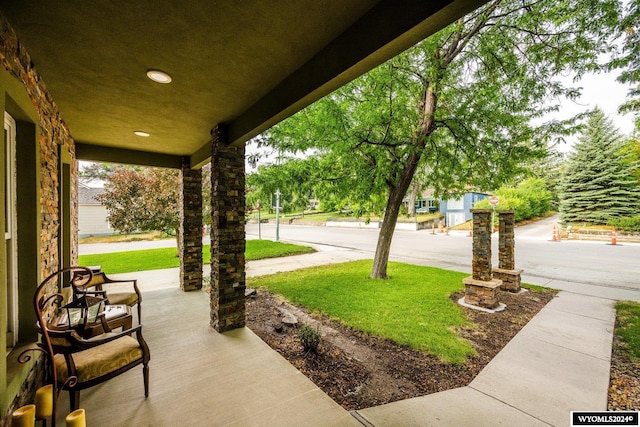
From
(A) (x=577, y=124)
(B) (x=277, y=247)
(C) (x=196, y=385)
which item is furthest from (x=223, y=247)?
(B) (x=277, y=247)

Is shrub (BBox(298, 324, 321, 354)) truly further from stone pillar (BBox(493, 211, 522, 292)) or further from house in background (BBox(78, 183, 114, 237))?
house in background (BBox(78, 183, 114, 237))

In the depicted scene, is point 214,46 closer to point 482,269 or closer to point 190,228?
point 190,228

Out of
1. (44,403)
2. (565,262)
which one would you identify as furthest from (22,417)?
(565,262)

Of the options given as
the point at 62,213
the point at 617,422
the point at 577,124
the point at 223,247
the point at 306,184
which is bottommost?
the point at 617,422

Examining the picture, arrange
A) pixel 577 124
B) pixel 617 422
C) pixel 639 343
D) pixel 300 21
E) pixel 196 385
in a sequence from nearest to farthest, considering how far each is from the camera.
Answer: pixel 300 21, pixel 617 422, pixel 196 385, pixel 639 343, pixel 577 124

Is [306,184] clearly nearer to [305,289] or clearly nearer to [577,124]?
[305,289]

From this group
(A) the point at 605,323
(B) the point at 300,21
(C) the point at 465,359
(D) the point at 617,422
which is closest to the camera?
(B) the point at 300,21

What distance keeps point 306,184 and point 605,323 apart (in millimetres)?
5477

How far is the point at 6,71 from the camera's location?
158cm

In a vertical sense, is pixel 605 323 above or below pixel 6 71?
below

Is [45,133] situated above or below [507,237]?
above

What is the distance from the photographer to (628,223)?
47.1 feet

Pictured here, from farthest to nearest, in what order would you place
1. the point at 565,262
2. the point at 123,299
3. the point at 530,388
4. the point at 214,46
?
the point at 565,262 < the point at 123,299 < the point at 530,388 < the point at 214,46

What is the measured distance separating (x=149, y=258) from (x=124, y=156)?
225 inches
